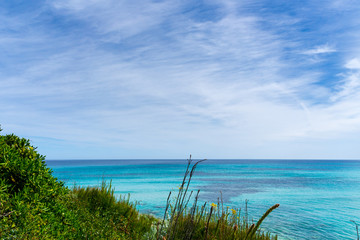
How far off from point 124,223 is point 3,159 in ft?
14.8

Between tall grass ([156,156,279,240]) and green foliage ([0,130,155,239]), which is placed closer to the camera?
tall grass ([156,156,279,240])

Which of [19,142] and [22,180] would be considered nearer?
[22,180]

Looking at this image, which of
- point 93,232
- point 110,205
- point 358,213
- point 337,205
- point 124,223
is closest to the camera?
point 93,232

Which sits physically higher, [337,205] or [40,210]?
[40,210]

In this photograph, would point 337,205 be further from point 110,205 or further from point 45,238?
point 45,238

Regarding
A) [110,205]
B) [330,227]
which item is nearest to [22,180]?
[110,205]

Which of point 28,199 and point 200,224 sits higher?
point 28,199

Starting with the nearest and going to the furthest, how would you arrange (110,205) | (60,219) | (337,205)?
(60,219)
(110,205)
(337,205)

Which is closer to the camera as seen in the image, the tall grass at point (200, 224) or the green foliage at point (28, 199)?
the tall grass at point (200, 224)

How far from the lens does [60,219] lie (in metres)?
3.92

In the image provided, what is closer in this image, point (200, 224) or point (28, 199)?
point (28, 199)

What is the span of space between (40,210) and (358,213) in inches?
1027

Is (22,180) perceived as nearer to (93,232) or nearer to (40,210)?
(40,210)

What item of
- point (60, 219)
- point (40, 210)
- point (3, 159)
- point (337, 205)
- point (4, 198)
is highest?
point (3, 159)
